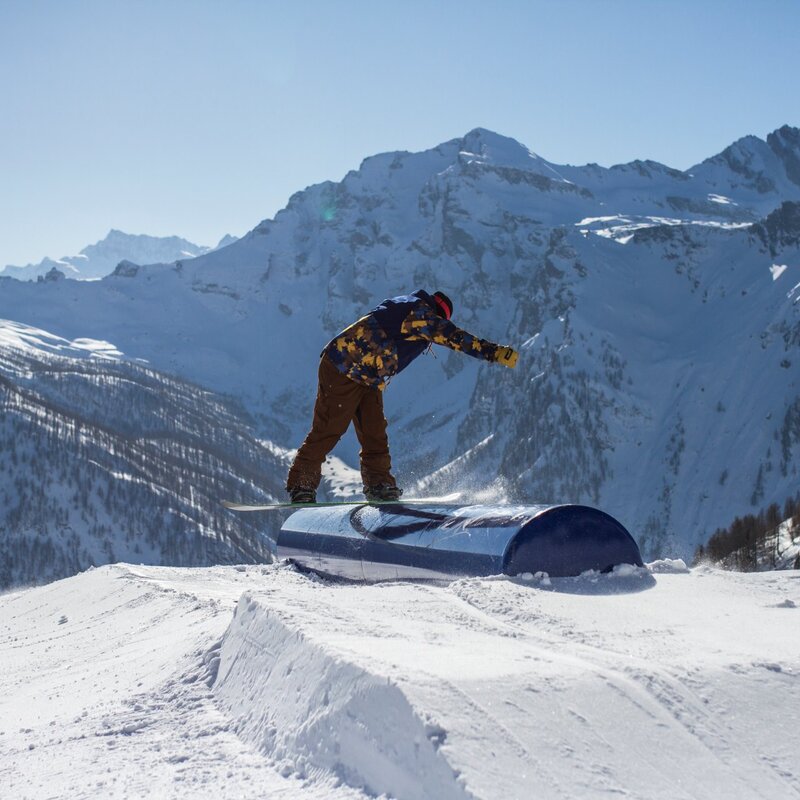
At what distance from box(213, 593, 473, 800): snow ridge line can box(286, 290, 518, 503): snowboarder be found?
5.64m

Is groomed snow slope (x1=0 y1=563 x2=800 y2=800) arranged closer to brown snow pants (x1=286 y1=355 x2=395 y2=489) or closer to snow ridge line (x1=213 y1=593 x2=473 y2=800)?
snow ridge line (x1=213 y1=593 x2=473 y2=800)

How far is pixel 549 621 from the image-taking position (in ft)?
18.2

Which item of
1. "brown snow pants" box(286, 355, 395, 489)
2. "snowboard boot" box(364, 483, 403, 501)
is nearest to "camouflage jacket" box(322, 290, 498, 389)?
"brown snow pants" box(286, 355, 395, 489)

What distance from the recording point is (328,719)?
402cm

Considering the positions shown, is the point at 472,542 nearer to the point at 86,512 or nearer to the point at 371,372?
the point at 371,372

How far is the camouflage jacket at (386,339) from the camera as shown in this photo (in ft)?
35.3

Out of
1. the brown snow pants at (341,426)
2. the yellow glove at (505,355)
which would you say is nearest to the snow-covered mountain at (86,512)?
the brown snow pants at (341,426)

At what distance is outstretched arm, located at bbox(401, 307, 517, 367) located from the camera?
32.7ft

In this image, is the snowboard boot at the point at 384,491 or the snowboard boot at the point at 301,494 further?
the snowboard boot at the point at 301,494

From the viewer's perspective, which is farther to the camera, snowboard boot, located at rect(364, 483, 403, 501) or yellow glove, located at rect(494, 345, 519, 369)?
snowboard boot, located at rect(364, 483, 403, 501)

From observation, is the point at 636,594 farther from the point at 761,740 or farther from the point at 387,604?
the point at 761,740

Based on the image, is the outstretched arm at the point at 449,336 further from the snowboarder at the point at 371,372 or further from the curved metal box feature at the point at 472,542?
the curved metal box feature at the point at 472,542

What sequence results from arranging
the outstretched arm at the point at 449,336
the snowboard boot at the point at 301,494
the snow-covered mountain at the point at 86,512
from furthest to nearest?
the snow-covered mountain at the point at 86,512 → the snowboard boot at the point at 301,494 → the outstretched arm at the point at 449,336

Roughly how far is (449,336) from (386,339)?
35.2 inches
